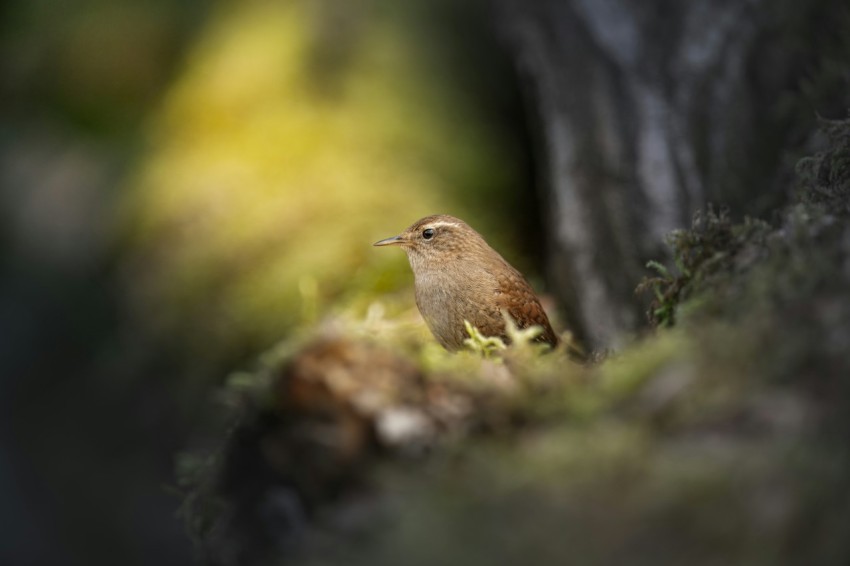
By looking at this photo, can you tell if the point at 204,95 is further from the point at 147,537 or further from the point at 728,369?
the point at 728,369

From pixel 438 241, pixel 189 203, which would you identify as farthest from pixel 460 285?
pixel 189 203

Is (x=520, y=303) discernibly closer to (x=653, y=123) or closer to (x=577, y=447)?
(x=653, y=123)

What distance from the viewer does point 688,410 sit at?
1445 mm

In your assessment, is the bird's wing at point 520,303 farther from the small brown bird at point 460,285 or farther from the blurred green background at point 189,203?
the blurred green background at point 189,203

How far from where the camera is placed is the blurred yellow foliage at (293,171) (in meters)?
4.61

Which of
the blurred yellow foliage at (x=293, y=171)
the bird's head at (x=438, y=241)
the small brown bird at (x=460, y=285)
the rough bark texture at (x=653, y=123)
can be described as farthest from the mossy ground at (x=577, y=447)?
the blurred yellow foliage at (x=293, y=171)

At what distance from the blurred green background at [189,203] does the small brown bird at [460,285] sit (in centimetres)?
57

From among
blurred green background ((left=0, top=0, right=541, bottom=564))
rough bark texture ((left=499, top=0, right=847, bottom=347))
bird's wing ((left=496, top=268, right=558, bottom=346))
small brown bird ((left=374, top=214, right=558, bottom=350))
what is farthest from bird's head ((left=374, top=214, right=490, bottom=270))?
rough bark texture ((left=499, top=0, right=847, bottom=347))

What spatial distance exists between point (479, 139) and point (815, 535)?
4.32 m

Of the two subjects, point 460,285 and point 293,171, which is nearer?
point 460,285

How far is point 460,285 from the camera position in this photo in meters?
3.65

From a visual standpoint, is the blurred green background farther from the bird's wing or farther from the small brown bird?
the bird's wing

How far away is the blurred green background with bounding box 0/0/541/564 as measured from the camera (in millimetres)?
4711

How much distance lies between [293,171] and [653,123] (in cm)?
216
